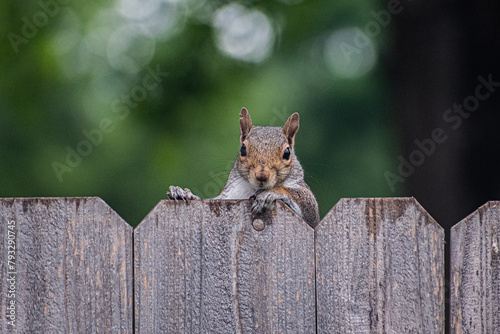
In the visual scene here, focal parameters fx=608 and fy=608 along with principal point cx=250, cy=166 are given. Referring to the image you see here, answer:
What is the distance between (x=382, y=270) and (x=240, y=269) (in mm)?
353

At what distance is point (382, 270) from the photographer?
151 cm

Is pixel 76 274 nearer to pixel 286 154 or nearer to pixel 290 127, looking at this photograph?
pixel 286 154

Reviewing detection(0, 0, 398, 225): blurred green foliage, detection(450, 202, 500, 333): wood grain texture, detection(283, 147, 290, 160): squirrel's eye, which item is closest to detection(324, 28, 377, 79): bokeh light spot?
detection(0, 0, 398, 225): blurred green foliage

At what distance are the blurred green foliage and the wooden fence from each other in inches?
118

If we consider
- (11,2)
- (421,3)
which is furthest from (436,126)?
(11,2)

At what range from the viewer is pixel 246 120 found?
8.87 feet

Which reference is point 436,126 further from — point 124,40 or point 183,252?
point 124,40

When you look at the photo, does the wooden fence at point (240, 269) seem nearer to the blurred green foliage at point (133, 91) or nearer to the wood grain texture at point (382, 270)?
the wood grain texture at point (382, 270)

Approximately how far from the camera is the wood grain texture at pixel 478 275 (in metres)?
1.49

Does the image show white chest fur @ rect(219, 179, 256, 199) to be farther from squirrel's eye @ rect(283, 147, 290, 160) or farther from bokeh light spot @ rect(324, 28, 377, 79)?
bokeh light spot @ rect(324, 28, 377, 79)

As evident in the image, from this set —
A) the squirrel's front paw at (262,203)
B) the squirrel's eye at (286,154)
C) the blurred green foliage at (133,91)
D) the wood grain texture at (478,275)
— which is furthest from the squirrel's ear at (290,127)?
the blurred green foliage at (133,91)

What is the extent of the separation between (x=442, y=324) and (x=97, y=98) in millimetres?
3884

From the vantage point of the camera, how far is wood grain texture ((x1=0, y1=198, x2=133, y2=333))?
1.55 meters

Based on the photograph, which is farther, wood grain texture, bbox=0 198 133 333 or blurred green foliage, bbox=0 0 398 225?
blurred green foliage, bbox=0 0 398 225
